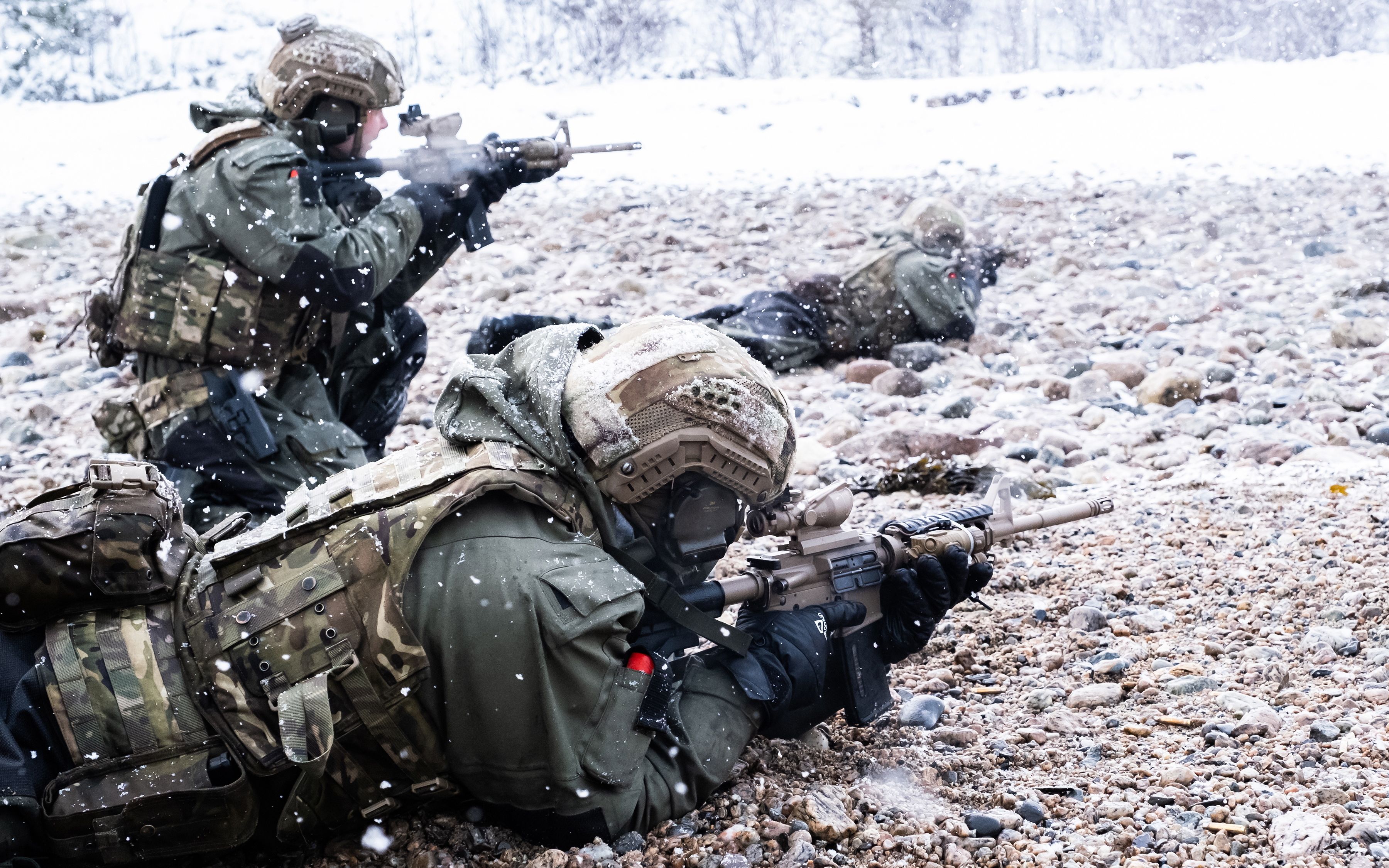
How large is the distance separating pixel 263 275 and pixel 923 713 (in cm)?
284

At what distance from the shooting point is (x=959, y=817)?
2838 millimetres

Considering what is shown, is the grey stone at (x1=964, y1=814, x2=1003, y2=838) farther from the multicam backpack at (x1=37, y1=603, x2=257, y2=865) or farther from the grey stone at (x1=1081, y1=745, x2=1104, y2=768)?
the multicam backpack at (x1=37, y1=603, x2=257, y2=865)

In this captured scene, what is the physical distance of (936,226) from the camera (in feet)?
26.4

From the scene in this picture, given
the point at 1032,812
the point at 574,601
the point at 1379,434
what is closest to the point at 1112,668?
the point at 1032,812

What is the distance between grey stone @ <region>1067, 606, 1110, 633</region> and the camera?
3.92 m

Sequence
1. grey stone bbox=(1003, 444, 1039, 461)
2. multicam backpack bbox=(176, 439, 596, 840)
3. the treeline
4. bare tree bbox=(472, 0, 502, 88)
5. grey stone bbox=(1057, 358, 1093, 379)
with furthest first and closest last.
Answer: bare tree bbox=(472, 0, 502, 88)
the treeline
grey stone bbox=(1057, 358, 1093, 379)
grey stone bbox=(1003, 444, 1039, 461)
multicam backpack bbox=(176, 439, 596, 840)

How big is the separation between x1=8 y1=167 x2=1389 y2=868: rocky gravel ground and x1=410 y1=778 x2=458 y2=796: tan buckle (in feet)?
0.58

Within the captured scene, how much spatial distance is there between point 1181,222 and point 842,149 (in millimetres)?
4184

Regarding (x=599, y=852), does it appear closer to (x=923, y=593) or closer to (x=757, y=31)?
(x=923, y=593)

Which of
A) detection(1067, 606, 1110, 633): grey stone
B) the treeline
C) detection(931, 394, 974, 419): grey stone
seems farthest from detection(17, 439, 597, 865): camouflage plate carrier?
the treeline

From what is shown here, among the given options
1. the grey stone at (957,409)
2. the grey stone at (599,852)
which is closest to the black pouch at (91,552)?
the grey stone at (599,852)

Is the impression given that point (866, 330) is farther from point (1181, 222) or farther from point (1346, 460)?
point (1181, 222)

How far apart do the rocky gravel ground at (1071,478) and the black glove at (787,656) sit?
22cm

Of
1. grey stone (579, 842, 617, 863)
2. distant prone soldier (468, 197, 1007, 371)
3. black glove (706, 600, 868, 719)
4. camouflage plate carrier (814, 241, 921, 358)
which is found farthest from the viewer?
camouflage plate carrier (814, 241, 921, 358)
